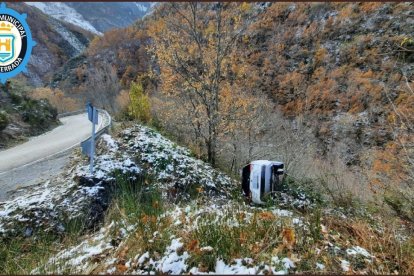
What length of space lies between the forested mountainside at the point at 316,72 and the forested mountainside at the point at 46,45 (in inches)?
1083

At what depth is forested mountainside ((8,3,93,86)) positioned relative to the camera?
8594cm

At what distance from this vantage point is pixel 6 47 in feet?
20.7

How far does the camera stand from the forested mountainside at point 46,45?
282 feet

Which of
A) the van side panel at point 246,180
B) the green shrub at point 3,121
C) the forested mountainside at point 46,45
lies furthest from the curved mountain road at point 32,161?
the forested mountainside at point 46,45

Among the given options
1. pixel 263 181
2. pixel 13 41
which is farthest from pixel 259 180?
pixel 13 41

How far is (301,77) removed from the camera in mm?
45250

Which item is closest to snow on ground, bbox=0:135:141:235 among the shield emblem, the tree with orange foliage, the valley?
the valley

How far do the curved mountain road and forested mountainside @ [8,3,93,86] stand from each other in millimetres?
78380

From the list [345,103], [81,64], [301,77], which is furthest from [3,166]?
[81,64]

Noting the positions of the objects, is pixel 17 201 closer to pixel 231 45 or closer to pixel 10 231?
pixel 10 231

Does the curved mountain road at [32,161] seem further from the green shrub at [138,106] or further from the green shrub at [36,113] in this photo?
the green shrub at [138,106]

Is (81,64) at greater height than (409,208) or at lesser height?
greater

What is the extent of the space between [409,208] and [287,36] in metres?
53.1

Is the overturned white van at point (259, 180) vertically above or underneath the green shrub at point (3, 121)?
underneath
